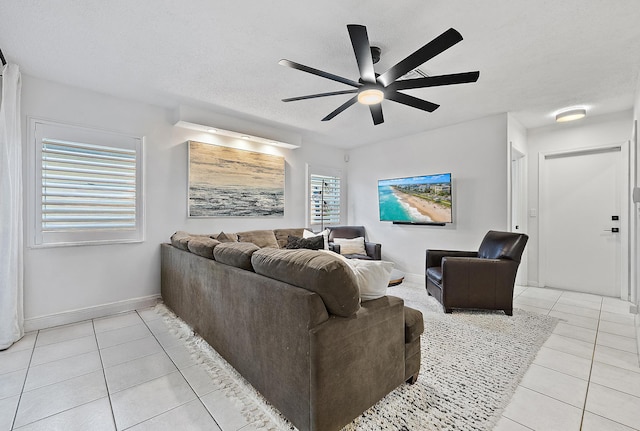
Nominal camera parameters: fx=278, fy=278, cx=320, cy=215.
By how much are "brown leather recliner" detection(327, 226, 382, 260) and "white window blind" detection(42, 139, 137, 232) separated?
119 inches

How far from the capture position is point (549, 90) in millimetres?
3172

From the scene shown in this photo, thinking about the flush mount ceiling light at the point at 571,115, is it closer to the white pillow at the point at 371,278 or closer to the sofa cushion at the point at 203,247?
the white pillow at the point at 371,278

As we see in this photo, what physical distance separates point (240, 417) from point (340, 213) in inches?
179

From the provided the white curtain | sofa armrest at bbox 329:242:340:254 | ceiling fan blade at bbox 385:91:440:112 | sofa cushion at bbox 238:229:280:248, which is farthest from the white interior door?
the white curtain

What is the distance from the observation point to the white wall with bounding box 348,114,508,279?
12.9ft

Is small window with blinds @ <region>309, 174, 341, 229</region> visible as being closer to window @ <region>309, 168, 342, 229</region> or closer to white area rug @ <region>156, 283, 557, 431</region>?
window @ <region>309, 168, 342, 229</region>

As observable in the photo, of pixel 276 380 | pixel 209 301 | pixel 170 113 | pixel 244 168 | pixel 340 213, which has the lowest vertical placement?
A: pixel 276 380

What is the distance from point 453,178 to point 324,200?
235cm

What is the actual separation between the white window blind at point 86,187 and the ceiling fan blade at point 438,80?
3.19 m

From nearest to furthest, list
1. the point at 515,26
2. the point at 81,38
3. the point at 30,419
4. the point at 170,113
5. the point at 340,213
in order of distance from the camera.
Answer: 1. the point at 30,419
2. the point at 515,26
3. the point at 81,38
4. the point at 170,113
5. the point at 340,213

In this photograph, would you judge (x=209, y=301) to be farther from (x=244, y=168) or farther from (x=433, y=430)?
(x=244, y=168)

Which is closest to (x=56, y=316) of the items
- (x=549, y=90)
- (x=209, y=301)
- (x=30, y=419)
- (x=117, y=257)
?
(x=117, y=257)

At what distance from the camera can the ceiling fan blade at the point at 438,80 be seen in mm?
2041

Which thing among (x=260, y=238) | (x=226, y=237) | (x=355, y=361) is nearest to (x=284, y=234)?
(x=260, y=238)
